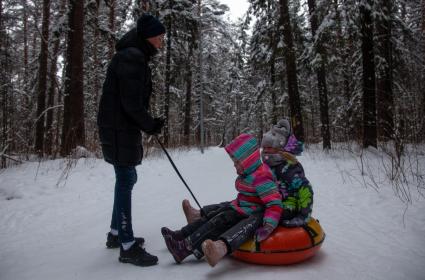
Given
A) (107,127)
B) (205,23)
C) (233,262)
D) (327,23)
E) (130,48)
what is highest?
(205,23)

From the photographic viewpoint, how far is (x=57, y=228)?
4230 millimetres

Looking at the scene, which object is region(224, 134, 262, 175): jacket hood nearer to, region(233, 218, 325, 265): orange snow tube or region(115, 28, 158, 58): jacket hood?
region(233, 218, 325, 265): orange snow tube

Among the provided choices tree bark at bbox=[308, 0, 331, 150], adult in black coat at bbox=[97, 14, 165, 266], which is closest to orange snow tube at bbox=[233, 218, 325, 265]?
adult in black coat at bbox=[97, 14, 165, 266]

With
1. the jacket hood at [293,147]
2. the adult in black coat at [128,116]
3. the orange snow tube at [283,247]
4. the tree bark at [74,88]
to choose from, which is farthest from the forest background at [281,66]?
the adult in black coat at [128,116]

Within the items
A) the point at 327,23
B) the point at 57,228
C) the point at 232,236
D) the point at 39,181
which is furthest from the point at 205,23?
the point at 232,236

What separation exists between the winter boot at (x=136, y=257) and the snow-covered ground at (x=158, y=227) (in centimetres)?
5

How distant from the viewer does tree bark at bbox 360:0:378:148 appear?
909 cm

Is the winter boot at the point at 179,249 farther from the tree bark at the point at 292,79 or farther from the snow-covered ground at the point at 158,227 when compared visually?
the tree bark at the point at 292,79

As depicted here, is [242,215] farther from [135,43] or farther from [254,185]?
[135,43]

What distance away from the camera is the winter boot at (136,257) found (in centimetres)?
296

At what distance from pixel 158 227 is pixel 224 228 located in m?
1.49

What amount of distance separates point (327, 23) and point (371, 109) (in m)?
3.40

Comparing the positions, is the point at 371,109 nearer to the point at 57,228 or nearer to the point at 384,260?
the point at 384,260

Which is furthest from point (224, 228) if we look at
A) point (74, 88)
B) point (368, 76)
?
point (368, 76)
